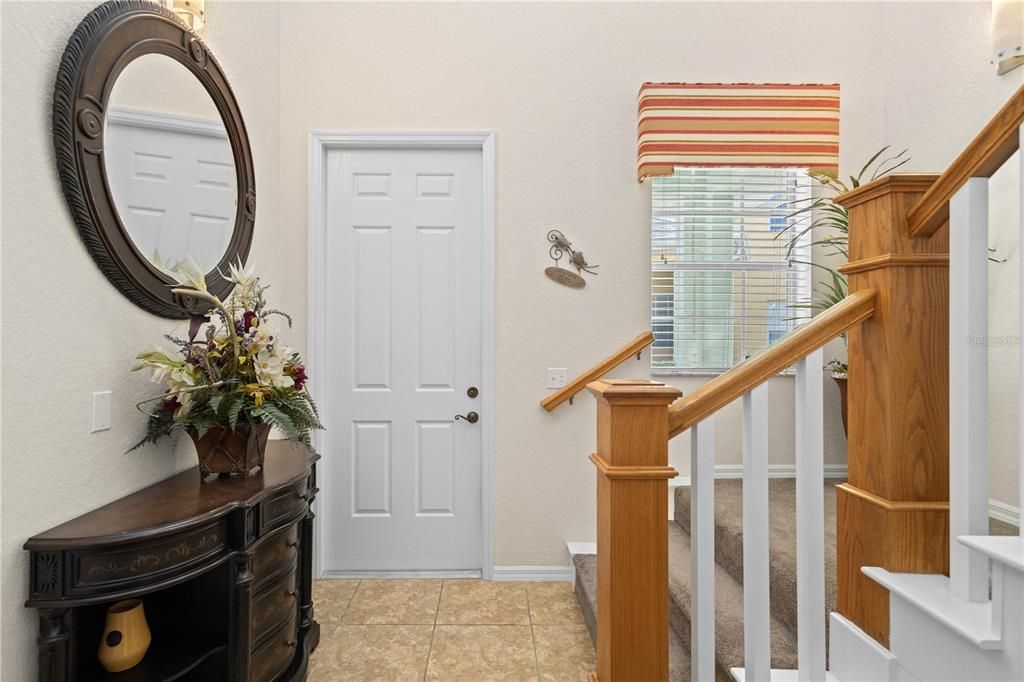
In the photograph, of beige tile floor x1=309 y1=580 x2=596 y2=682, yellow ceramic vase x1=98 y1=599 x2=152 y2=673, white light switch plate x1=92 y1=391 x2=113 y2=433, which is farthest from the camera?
beige tile floor x1=309 y1=580 x2=596 y2=682

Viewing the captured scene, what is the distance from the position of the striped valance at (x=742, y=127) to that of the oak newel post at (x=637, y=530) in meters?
1.90

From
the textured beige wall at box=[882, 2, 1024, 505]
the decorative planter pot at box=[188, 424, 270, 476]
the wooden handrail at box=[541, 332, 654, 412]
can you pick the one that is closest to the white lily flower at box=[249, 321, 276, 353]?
the decorative planter pot at box=[188, 424, 270, 476]

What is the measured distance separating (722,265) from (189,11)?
2587 mm

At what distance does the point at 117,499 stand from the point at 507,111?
237 centimetres

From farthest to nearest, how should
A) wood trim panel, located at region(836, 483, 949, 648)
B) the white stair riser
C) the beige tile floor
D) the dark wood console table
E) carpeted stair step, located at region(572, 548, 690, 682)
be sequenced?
the beige tile floor, carpeted stair step, located at region(572, 548, 690, 682), the dark wood console table, wood trim panel, located at region(836, 483, 949, 648), the white stair riser

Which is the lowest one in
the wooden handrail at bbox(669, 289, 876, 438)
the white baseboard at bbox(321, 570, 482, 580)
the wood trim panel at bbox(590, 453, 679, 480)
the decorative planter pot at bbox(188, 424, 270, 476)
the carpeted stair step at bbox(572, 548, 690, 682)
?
the white baseboard at bbox(321, 570, 482, 580)

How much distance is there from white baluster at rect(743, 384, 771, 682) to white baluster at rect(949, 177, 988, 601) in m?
0.33

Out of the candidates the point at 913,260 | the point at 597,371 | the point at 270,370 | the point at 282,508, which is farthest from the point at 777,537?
the point at 270,370

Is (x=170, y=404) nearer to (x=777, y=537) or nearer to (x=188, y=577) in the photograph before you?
(x=188, y=577)

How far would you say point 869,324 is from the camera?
1.21 metres

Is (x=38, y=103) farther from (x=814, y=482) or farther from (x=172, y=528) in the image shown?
(x=814, y=482)

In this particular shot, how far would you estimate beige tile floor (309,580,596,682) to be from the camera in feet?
6.87

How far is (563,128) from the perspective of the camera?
2.87m

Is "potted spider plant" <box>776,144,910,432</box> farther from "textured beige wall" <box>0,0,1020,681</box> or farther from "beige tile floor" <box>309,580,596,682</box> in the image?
"beige tile floor" <box>309,580,596,682</box>
